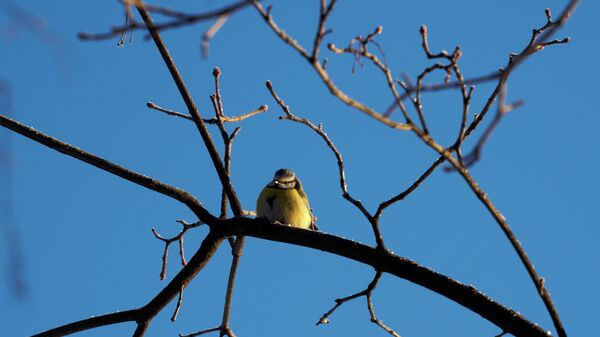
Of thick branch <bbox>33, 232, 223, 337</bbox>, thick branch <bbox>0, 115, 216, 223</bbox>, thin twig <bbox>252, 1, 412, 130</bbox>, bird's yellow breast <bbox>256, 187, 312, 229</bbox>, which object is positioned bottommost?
thin twig <bbox>252, 1, 412, 130</bbox>

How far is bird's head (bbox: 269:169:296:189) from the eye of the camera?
6.03m

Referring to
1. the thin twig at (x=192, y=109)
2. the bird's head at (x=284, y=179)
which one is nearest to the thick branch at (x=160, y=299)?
the thin twig at (x=192, y=109)

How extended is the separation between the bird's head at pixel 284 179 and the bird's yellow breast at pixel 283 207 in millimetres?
120

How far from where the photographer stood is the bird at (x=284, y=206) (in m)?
5.77

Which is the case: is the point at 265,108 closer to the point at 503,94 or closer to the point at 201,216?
the point at 201,216

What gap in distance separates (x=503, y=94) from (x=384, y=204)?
1149 millimetres

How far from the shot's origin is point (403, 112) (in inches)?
81.4

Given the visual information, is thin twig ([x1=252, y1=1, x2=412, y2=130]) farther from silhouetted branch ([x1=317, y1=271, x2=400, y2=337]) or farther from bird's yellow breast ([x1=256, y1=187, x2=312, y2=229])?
bird's yellow breast ([x1=256, y1=187, x2=312, y2=229])

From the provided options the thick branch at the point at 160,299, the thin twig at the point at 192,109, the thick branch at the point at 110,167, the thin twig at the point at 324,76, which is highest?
the thin twig at the point at 192,109

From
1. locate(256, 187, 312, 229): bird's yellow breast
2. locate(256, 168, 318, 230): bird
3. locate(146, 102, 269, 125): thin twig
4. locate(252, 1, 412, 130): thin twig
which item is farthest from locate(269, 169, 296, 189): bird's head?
locate(252, 1, 412, 130): thin twig

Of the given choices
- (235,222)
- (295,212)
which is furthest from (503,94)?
(295,212)

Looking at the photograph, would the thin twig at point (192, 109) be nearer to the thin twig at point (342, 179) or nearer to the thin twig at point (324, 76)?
the thin twig at point (342, 179)

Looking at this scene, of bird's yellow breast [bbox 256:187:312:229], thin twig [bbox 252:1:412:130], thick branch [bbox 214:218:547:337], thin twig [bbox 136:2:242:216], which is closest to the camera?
thin twig [bbox 252:1:412:130]

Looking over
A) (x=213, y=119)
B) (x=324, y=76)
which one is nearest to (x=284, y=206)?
(x=213, y=119)
